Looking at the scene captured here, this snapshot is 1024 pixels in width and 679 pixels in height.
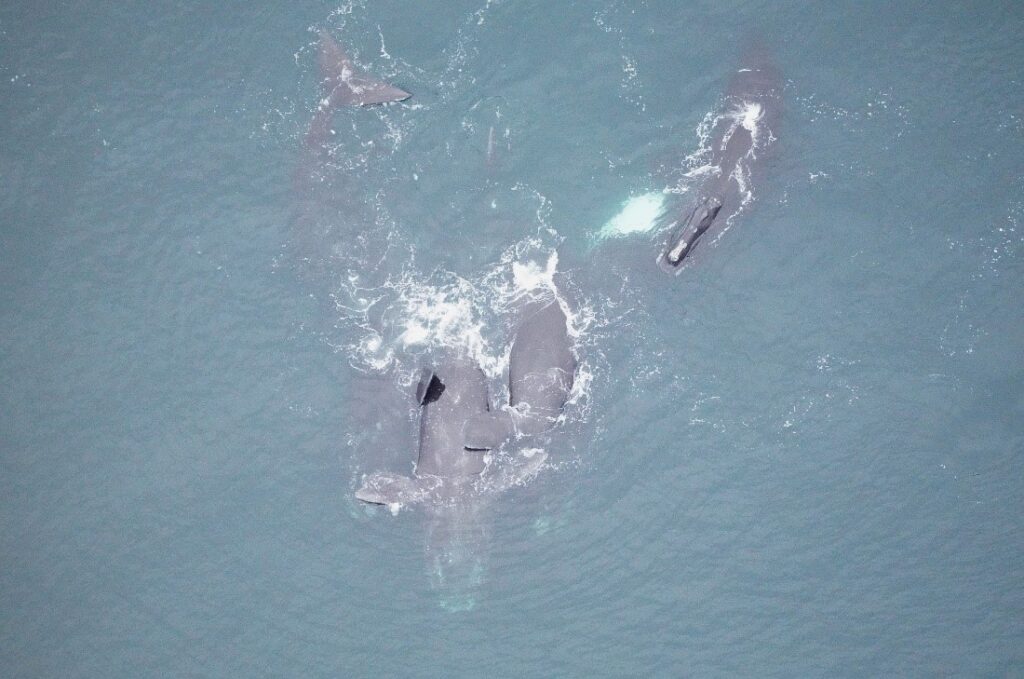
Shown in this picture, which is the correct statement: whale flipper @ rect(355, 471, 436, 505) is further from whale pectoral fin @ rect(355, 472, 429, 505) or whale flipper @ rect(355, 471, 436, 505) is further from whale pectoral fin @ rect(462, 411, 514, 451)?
whale pectoral fin @ rect(462, 411, 514, 451)

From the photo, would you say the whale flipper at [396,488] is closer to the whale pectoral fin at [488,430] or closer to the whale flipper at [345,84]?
the whale pectoral fin at [488,430]

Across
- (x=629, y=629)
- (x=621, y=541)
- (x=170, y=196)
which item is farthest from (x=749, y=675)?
(x=170, y=196)

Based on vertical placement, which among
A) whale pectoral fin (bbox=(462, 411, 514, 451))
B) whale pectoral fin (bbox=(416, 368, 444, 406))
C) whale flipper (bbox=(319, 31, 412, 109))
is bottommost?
whale pectoral fin (bbox=(462, 411, 514, 451))

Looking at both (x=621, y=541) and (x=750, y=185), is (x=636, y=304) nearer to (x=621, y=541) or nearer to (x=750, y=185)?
(x=750, y=185)

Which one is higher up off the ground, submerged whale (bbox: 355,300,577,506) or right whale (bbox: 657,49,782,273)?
right whale (bbox: 657,49,782,273)

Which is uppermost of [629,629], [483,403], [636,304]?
[636,304]

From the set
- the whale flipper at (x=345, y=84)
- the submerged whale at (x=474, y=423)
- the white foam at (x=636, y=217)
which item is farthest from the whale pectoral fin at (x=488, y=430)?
the whale flipper at (x=345, y=84)

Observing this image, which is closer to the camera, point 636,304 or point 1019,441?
point 1019,441

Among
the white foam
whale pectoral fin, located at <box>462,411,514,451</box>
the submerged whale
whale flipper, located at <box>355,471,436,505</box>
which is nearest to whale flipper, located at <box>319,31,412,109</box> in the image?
the white foam
